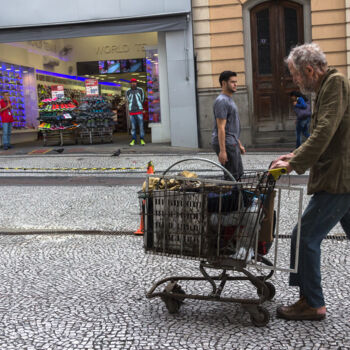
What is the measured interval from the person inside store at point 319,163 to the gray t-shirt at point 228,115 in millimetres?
3056

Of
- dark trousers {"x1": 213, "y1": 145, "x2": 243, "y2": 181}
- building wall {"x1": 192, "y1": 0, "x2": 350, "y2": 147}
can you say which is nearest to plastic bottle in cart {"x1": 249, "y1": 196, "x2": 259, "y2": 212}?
dark trousers {"x1": 213, "y1": 145, "x2": 243, "y2": 181}

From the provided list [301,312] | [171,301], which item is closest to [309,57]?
[301,312]

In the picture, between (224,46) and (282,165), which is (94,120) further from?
(282,165)

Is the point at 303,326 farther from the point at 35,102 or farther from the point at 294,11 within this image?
the point at 35,102

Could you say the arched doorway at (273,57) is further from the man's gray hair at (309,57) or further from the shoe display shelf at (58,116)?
the man's gray hair at (309,57)

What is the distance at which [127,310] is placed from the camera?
4137 mm

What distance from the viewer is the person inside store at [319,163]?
140 inches

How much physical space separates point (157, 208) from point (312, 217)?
1.05m

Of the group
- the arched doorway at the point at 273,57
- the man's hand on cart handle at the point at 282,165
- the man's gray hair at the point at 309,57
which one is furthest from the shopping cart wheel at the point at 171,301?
the arched doorway at the point at 273,57

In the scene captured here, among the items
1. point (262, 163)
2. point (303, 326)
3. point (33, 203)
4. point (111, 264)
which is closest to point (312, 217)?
point (303, 326)

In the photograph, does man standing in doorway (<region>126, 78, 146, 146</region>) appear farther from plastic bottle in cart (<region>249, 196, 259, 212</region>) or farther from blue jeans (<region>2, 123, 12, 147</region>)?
plastic bottle in cart (<region>249, 196, 259, 212</region>)

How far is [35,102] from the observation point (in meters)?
22.2

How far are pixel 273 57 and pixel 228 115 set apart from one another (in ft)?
33.9

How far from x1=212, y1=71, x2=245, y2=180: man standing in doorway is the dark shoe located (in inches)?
121
